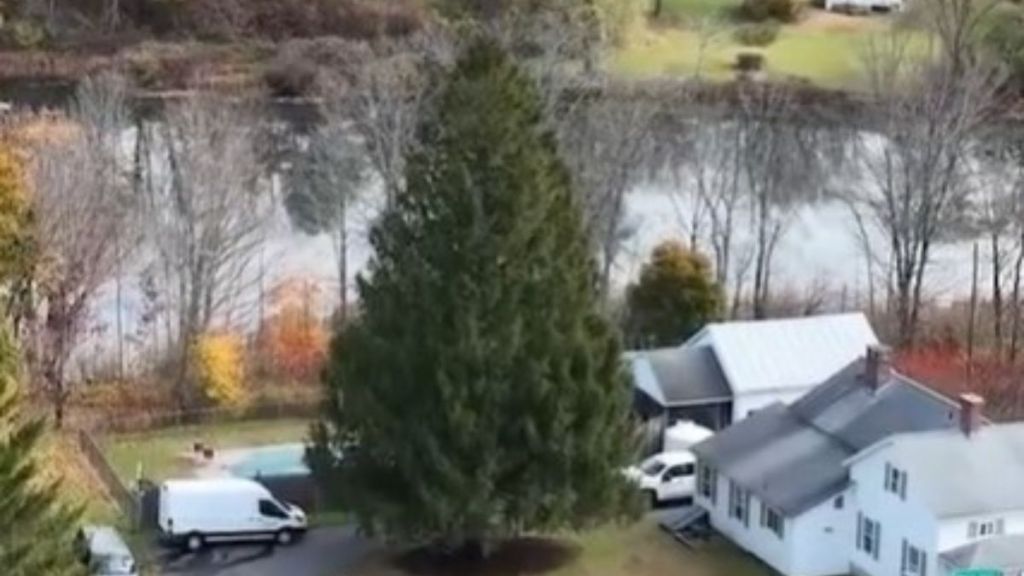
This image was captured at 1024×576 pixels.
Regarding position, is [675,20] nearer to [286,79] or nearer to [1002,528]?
[286,79]

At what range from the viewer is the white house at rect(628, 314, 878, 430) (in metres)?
30.6

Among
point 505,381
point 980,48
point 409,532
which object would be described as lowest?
point 409,532

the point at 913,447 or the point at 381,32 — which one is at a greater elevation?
the point at 381,32

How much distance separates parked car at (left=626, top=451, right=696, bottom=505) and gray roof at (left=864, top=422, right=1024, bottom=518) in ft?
12.5

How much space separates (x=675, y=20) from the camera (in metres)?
55.3

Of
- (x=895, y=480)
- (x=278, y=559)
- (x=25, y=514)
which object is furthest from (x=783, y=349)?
(x=25, y=514)

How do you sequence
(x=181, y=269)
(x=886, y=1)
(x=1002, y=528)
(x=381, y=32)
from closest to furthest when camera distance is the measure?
(x=1002, y=528) → (x=181, y=269) → (x=381, y=32) → (x=886, y=1)

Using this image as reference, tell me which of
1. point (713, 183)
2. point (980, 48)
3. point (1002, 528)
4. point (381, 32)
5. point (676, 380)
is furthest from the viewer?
point (381, 32)

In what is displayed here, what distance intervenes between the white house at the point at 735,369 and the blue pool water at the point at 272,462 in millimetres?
4645

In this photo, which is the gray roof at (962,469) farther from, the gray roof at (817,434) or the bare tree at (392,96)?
the bare tree at (392,96)

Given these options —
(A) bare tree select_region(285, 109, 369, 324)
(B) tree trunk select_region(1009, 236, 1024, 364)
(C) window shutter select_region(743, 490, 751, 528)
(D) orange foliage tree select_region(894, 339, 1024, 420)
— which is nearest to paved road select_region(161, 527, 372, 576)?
(C) window shutter select_region(743, 490, 751, 528)

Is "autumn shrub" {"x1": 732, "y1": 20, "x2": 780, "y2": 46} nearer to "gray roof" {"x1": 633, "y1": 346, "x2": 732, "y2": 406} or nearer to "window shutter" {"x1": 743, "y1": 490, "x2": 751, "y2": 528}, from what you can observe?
"gray roof" {"x1": 633, "y1": 346, "x2": 732, "y2": 406}

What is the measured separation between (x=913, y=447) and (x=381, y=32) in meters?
29.8

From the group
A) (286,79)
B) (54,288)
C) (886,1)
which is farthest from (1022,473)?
(886,1)
